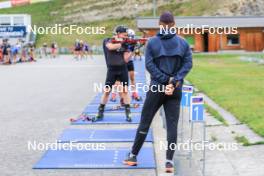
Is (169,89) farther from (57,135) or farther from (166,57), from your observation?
(57,135)

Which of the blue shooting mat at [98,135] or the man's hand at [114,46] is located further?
the man's hand at [114,46]

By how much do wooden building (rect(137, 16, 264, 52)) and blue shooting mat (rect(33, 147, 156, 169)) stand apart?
171 ft

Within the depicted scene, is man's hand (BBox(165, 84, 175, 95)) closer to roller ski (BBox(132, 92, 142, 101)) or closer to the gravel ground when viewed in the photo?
the gravel ground

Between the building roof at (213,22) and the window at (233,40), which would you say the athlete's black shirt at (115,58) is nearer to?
the building roof at (213,22)

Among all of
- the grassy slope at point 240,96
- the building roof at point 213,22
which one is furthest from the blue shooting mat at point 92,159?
the building roof at point 213,22

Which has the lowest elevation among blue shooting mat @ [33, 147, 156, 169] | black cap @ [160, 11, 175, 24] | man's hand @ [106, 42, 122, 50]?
blue shooting mat @ [33, 147, 156, 169]

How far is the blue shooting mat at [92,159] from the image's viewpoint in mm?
8602

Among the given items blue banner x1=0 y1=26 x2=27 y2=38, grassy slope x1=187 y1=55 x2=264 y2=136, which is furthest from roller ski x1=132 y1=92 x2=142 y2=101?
blue banner x1=0 y1=26 x2=27 y2=38

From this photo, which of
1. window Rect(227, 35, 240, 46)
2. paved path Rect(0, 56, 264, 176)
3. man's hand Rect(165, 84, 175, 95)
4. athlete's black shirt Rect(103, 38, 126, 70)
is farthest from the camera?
window Rect(227, 35, 240, 46)

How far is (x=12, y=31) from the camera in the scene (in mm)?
59531

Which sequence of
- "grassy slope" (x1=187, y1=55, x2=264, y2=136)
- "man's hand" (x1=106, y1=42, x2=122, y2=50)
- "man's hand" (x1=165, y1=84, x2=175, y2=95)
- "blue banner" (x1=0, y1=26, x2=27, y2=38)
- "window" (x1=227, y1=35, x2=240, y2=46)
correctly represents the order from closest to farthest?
"man's hand" (x1=165, y1=84, x2=175, y2=95)
"man's hand" (x1=106, y1=42, x2=122, y2=50)
"grassy slope" (x1=187, y1=55, x2=264, y2=136)
"blue banner" (x1=0, y1=26, x2=27, y2=38)
"window" (x1=227, y1=35, x2=240, y2=46)

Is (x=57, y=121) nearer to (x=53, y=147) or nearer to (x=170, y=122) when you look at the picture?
(x=53, y=147)

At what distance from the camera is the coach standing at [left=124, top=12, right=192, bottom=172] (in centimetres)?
814

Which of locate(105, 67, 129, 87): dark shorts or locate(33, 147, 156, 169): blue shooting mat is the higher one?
locate(105, 67, 129, 87): dark shorts
